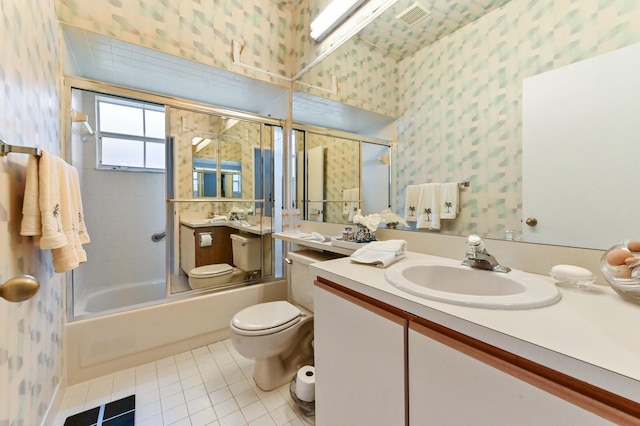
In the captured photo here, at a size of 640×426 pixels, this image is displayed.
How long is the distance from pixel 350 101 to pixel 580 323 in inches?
67.8

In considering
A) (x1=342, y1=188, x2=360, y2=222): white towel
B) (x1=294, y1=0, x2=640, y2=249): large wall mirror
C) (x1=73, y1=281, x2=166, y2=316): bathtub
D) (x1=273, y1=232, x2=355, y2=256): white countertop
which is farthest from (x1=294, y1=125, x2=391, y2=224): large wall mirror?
(x1=73, y1=281, x2=166, y2=316): bathtub

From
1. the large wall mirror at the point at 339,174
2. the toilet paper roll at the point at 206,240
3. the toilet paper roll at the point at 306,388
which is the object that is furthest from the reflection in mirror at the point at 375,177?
the toilet paper roll at the point at 206,240

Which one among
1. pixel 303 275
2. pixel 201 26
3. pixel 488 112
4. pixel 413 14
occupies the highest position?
pixel 201 26

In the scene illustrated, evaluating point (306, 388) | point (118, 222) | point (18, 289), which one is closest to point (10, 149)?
point (18, 289)

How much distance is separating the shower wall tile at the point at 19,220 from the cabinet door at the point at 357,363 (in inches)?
38.5

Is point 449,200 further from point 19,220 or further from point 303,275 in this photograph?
point 19,220

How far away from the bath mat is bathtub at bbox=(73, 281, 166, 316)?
0.99 metres

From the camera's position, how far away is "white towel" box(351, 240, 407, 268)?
102 centimetres

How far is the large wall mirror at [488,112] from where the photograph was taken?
2.79 ft

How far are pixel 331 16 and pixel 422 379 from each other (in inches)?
85.3

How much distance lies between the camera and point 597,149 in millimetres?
829

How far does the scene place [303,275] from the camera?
1.71 m

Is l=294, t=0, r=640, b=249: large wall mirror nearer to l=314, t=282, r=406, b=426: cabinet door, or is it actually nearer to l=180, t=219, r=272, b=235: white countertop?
l=314, t=282, r=406, b=426: cabinet door

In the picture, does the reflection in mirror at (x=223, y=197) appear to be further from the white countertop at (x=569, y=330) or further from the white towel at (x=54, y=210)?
the white countertop at (x=569, y=330)
